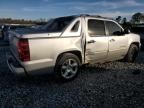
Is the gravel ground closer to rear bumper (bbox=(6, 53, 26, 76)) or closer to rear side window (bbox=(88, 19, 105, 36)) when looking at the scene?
rear bumper (bbox=(6, 53, 26, 76))

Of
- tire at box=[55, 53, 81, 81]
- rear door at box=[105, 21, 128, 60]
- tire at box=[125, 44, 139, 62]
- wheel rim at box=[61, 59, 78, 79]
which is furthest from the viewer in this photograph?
tire at box=[125, 44, 139, 62]

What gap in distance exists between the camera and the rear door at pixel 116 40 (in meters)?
7.23

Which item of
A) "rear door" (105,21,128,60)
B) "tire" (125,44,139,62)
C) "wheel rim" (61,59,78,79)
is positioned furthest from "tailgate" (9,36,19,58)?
"tire" (125,44,139,62)

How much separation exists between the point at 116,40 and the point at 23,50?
10.9ft

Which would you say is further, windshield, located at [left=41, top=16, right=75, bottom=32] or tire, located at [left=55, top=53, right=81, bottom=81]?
windshield, located at [left=41, top=16, right=75, bottom=32]

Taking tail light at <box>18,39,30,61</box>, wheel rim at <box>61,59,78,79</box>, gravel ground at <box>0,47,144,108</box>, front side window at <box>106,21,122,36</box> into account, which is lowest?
gravel ground at <box>0,47,144,108</box>

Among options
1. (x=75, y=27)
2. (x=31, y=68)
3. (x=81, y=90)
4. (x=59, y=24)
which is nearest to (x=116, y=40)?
(x=75, y=27)

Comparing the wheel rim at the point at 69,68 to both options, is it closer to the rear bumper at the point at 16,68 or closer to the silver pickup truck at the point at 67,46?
the silver pickup truck at the point at 67,46

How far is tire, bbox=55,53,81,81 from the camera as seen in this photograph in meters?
5.93

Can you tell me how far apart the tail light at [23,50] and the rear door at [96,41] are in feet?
6.07

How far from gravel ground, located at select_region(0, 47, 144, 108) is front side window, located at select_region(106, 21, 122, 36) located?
1.22 meters

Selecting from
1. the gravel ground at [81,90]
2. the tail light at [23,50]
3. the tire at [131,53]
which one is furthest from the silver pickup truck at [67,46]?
the gravel ground at [81,90]

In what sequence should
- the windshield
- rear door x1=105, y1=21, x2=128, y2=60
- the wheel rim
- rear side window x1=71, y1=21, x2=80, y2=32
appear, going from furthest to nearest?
1. rear door x1=105, y1=21, x2=128, y2=60
2. the windshield
3. rear side window x1=71, y1=21, x2=80, y2=32
4. the wheel rim

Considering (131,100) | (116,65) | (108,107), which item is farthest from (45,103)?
(116,65)
